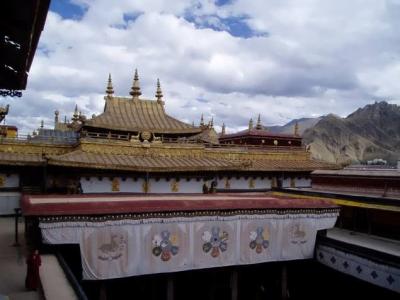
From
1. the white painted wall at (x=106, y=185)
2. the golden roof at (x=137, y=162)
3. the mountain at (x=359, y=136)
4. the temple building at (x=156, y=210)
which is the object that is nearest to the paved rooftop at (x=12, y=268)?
the temple building at (x=156, y=210)

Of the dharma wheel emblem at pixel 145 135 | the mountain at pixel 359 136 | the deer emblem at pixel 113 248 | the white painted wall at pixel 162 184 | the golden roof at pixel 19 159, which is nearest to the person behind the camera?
the deer emblem at pixel 113 248

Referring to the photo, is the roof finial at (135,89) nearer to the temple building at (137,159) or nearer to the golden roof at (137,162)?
the temple building at (137,159)

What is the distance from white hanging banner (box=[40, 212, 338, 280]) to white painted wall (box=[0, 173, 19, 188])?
8495mm

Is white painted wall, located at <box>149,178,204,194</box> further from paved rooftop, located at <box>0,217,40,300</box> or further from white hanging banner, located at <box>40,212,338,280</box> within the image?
white hanging banner, located at <box>40,212,338,280</box>

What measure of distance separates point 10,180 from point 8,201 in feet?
3.29

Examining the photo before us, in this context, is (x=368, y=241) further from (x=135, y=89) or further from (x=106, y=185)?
(x=135, y=89)

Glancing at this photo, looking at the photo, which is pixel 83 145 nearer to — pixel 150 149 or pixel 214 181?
pixel 150 149

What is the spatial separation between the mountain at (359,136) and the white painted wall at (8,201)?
5930 centimetres

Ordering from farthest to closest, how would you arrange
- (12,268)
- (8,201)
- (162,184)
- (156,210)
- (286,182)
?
(286,182), (162,184), (8,201), (156,210), (12,268)

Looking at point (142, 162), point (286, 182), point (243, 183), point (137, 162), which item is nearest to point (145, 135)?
point (142, 162)

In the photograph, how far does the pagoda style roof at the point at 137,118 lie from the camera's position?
2189cm

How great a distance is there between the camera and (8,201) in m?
18.8

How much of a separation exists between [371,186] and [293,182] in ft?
23.0

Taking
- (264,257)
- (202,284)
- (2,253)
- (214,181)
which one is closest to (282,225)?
(264,257)
